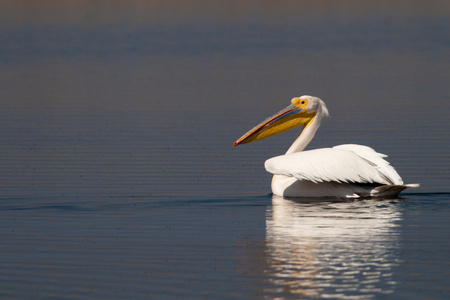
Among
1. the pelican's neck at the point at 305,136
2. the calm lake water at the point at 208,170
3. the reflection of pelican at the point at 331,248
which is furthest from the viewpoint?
the pelican's neck at the point at 305,136

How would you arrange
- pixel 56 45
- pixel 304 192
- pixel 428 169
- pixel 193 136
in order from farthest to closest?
1. pixel 56 45
2. pixel 193 136
3. pixel 428 169
4. pixel 304 192

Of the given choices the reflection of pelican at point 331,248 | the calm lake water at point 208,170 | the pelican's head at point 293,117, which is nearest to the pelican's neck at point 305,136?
the pelican's head at point 293,117

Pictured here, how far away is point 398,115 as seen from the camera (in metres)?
13.6

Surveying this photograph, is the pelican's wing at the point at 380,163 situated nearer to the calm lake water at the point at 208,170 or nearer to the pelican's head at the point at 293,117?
the calm lake water at the point at 208,170

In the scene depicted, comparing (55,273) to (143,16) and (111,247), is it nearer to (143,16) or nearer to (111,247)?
(111,247)

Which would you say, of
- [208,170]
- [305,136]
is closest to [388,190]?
[305,136]

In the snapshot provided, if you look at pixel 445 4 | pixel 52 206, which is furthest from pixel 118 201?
pixel 445 4

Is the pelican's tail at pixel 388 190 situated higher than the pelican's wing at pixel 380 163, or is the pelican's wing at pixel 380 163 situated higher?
the pelican's wing at pixel 380 163

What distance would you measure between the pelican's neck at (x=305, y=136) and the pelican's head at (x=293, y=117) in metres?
0.04

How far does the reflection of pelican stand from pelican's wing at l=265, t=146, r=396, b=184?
216 millimetres

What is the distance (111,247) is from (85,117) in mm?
7583

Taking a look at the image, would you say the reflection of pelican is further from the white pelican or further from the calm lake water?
the white pelican

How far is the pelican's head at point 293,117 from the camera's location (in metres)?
9.66

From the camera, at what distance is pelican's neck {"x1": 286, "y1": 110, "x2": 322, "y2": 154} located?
9539 mm
